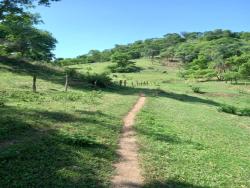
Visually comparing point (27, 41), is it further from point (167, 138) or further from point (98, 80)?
point (167, 138)

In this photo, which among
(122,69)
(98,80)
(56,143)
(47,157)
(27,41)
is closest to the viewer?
(47,157)

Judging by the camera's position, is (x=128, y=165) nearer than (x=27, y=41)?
Yes

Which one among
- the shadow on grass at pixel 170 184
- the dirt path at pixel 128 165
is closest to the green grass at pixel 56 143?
the dirt path at pixel 128 165

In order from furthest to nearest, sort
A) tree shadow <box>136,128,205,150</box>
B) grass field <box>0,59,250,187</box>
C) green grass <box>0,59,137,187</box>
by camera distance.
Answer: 1. tree shadow <box>136,128,205,150</box>
2. grass field <box>0,59,250,187</box>
3. green grass <box>0,59,137,187</box>


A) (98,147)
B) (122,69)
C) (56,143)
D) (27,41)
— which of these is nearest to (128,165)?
(98,147)

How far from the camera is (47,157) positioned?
16109mm

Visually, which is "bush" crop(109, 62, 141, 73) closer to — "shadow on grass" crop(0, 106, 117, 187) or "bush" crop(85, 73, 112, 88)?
"bush" crop(85, 73, 112, 88)

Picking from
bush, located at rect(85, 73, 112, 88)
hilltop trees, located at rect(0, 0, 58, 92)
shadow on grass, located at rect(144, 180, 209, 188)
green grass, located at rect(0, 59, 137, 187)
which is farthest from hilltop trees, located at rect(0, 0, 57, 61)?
shadow on grass, located at rect(144, 180, 209, 188)

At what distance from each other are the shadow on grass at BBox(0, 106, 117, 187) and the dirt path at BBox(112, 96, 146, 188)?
0.40 metres

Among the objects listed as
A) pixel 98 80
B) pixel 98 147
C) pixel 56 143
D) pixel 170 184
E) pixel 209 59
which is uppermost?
pixel 209 59

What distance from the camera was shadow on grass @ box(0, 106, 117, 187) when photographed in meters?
13.7

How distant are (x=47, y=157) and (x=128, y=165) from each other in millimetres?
3279

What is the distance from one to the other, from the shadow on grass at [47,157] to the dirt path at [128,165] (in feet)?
1.31

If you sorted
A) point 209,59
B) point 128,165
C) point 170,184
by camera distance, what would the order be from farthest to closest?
point 209,59 < point 128,165 < point 170,184
